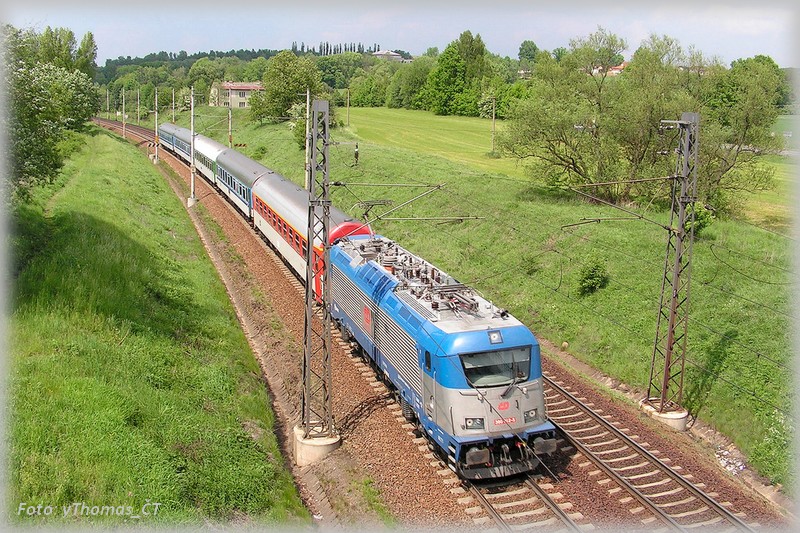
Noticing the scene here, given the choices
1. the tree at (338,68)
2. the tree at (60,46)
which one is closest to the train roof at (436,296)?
the tree at (60,46)

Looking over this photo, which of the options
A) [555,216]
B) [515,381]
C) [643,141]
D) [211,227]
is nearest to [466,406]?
[515,381]

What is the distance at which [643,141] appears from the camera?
123 feet

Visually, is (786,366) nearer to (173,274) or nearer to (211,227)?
(173,274)

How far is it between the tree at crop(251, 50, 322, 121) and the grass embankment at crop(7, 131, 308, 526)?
168ft

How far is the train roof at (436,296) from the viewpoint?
16188mm

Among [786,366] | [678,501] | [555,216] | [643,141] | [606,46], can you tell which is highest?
[606,46]

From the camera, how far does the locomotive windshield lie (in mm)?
15078

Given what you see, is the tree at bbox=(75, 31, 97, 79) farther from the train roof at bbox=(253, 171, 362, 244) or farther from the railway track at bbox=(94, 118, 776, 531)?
the railway track at bbox=(94, 118, 776, 531)

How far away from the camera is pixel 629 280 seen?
27.4 metres

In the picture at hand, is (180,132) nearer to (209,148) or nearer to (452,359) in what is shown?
(209,148)

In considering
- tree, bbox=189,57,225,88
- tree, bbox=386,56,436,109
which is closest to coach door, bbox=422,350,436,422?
tree, bbox=386,56,436,109

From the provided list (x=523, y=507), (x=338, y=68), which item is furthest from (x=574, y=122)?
(x=338, y=68)

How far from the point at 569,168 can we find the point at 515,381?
1084 inches

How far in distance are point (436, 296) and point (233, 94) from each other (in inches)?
4586
